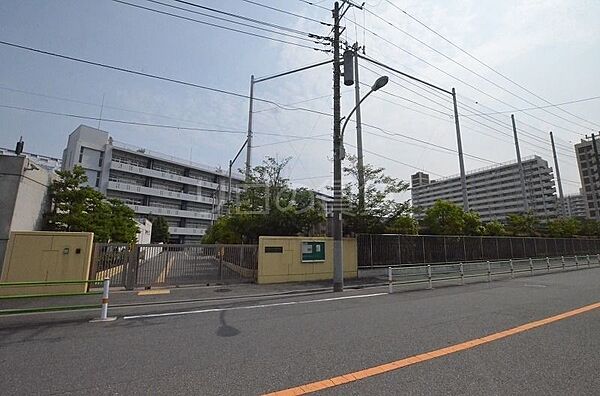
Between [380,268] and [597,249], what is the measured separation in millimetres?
33241

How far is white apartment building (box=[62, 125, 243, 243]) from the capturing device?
152ft

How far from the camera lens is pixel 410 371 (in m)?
3.73

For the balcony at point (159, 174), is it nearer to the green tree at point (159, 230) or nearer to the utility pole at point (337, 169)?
the green tree at point (159, 230)

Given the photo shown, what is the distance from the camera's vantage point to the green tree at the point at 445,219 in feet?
72.4

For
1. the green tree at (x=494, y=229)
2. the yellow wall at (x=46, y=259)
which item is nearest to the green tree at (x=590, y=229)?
the green tree at (x=494, y=229)

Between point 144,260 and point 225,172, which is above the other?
point 225,172

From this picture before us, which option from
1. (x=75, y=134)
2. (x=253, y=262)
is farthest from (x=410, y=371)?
(x=75, y=134)

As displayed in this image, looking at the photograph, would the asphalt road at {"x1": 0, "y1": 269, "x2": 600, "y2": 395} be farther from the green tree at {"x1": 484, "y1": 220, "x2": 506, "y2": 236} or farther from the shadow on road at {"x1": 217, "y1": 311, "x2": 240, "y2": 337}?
the green tree at {"x1": 484, "y1": 220, "x2": 506, "y2": 236}

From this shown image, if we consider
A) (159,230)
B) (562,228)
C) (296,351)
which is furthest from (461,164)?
(159,230)

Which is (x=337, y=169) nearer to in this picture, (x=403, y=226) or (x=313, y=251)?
(x=313, y=251)

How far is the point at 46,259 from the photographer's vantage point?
10250 millimetres

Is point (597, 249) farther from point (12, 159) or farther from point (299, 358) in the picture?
point (12, 159)

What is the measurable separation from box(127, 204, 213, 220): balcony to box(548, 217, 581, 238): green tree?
5216 centimetres

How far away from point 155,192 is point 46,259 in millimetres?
44906
